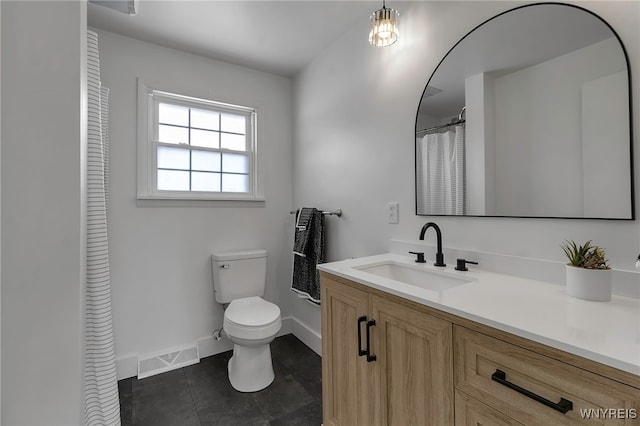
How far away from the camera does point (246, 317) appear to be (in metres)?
1.88

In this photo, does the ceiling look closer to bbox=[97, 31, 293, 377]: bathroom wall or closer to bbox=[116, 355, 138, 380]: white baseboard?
bbox=[97, 31, 293, 377]: bathroom wall

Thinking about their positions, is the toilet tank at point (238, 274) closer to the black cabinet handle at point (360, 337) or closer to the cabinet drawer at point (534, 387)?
the black cabinet handle at point (360, 337)

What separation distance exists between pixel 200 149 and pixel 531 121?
7.33ft

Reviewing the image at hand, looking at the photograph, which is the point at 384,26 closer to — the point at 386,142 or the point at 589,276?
the point at 386,142

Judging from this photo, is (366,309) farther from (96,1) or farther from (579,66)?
(96,1)

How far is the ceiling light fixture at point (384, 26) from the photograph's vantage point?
1442 mm

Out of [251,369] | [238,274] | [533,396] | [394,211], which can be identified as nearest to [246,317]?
[251,369]

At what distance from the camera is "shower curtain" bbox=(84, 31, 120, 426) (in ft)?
4.40

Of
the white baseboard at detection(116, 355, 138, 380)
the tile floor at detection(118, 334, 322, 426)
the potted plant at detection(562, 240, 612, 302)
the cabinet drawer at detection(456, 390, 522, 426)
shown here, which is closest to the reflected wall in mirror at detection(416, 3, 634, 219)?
the potted plant at detection(562, 240, 612, 302)

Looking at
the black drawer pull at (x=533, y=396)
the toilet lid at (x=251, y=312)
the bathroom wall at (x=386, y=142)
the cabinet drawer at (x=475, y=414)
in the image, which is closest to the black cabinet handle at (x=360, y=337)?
the cabinet drawer at (x=475, y=414)

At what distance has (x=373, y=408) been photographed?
1.15m

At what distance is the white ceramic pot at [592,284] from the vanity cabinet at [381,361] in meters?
0.45

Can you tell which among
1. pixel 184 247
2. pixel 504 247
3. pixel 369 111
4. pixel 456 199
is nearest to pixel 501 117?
pixel 456 199

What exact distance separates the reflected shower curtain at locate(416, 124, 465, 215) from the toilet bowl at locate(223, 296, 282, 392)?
1.20 m
